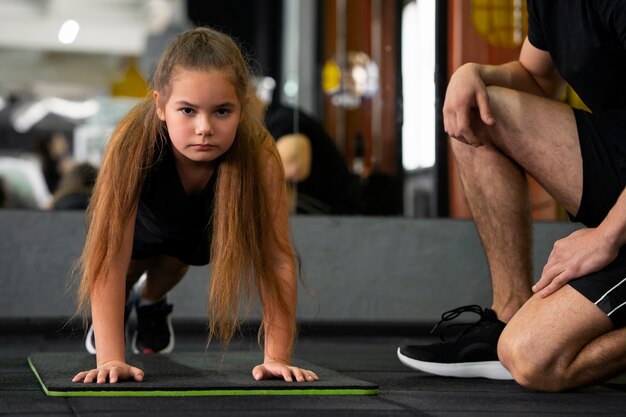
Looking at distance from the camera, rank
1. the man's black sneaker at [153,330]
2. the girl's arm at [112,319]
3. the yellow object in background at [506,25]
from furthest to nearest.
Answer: the yellow object in background at [506,25] → the man's black sneaker at [153,330] → the girl's arm at [112,319]

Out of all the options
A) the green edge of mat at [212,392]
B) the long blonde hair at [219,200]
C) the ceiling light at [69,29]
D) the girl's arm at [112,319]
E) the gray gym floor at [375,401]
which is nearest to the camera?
the gray gym floor at [375,401]

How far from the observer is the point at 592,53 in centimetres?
186

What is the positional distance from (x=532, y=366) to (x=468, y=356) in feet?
0.69

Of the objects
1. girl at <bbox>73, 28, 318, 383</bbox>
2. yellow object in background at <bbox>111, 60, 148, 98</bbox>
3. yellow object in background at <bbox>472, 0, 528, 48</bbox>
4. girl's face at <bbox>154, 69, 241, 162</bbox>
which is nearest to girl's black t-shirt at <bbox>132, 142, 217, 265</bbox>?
girl at <bbox>73, 28, 318, 383</bbox>

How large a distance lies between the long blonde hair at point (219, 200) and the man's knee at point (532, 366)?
0.42 m

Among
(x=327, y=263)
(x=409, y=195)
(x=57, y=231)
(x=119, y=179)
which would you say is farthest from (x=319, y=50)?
(x=119, y=179)

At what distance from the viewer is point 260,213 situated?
192 cm

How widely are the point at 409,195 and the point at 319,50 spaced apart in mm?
843

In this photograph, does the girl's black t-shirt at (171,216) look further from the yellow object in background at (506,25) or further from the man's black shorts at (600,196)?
the yellow object in background at (506,25)

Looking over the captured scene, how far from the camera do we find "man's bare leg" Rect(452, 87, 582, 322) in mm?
2010

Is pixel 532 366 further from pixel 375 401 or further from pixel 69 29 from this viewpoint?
pixel 69 29

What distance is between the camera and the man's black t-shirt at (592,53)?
184 centimetres

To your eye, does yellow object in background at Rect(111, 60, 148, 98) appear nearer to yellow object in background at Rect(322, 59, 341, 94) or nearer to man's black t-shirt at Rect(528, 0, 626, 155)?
yellow object in background at Rect(322, 59, 341, 94)

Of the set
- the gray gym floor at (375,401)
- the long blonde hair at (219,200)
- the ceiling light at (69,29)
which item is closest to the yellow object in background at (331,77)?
the ceiling light at (69,29)
